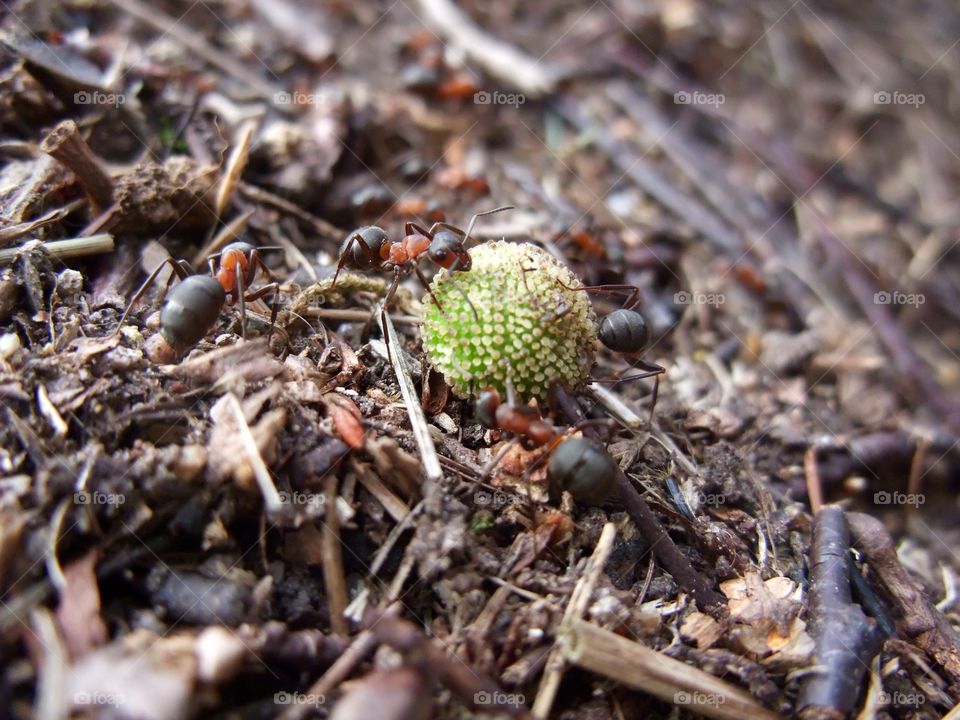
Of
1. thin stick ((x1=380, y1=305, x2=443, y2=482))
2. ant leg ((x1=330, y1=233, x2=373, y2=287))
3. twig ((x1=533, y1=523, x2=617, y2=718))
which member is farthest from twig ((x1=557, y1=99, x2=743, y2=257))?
twig ((x1=533, y1=523, x2=617, y2=718))

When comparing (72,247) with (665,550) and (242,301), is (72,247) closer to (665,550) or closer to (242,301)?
(242,301)

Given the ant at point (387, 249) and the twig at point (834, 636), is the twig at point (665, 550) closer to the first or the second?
the twig at point (834, 636)

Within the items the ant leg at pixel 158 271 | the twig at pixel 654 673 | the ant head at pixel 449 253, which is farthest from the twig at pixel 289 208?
the twig at pixel 654 673

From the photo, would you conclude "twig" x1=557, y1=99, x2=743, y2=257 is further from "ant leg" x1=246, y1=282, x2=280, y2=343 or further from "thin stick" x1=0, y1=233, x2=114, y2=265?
"thin stick" x1=0, y1=233, x2=114, y2=265

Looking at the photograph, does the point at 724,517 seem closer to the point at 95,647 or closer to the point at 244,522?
the point at 244,522

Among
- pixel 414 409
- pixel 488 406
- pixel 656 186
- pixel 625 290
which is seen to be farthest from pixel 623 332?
pixel 656 186

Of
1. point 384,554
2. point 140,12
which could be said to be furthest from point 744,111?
point 384,554
